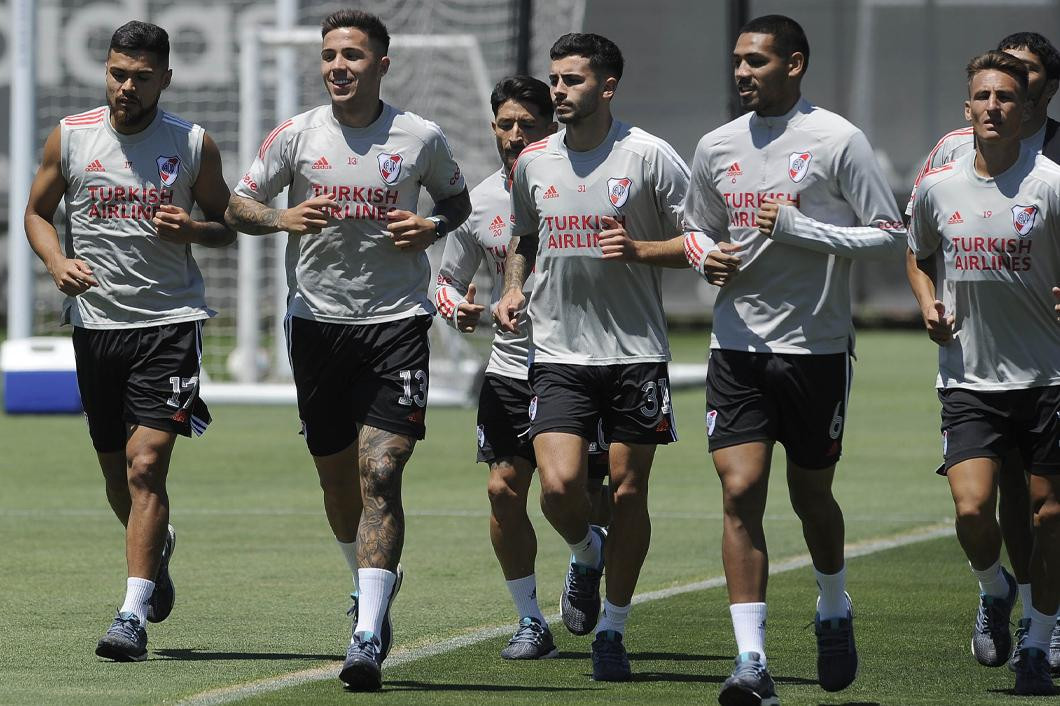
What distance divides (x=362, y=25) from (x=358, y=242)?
84 centimetres

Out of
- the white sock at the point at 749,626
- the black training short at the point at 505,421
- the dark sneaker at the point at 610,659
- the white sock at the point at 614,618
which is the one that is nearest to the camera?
the white sock at the point at 749,626

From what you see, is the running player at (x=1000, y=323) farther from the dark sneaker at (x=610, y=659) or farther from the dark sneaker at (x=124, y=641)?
the dark sneaker at (x=124, y=641)

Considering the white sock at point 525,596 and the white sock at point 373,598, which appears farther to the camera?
the white sock at point 525,596

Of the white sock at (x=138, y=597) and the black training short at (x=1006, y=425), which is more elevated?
the black training short at (x=1006, y=425)

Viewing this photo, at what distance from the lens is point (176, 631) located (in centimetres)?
839

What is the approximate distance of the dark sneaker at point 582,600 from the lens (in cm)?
810

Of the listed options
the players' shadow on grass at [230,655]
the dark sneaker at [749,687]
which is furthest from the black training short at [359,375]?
the dark sneaker at [749,687]

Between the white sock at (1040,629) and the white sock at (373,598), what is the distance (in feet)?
7.58

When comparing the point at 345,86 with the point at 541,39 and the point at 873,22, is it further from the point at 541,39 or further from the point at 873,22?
the point at 873,22

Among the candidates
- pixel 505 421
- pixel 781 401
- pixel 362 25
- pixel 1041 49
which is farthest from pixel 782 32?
pixel 505 421

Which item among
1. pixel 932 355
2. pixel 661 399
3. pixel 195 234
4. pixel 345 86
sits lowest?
pixel 932 355

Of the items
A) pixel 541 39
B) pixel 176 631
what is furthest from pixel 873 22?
pixel 176 631

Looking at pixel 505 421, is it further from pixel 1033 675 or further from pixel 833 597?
pixel 1033 675

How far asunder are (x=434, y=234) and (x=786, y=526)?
16.4 feet
